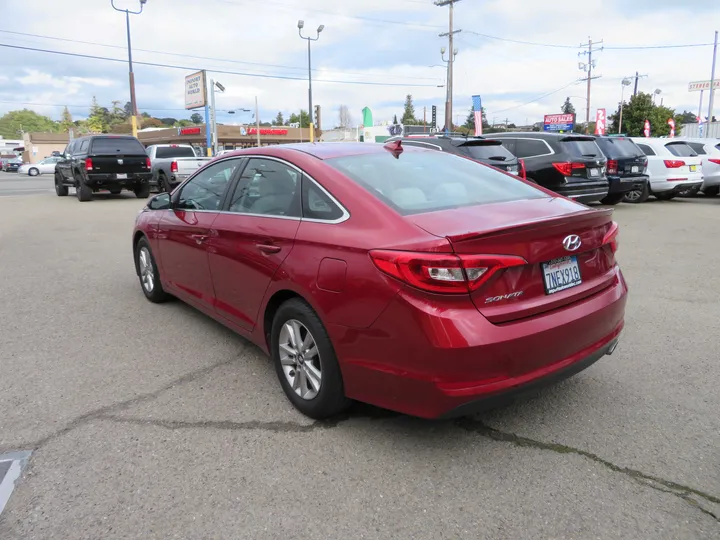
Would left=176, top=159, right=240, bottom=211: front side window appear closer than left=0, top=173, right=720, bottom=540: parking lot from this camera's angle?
Result: No

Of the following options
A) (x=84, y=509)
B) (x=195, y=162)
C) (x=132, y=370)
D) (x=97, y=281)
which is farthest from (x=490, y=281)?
(x=195, y=162)

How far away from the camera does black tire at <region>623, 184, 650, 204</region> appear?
49.0ft

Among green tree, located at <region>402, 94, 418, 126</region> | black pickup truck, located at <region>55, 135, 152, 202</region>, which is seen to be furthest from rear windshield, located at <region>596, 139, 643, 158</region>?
green tree, located at <region>402, 94, 418, 126</region>

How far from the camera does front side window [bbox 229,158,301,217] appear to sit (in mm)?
3507

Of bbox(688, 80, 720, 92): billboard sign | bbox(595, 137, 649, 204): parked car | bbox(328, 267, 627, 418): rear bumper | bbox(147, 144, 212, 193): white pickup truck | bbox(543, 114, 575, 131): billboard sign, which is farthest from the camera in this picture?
bbox(543, 114, 575, 131): billboard sign

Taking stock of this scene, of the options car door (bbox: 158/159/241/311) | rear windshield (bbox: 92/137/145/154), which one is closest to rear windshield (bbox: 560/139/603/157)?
car door (bbox: 158/159/241/311)

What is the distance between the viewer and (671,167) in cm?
1485

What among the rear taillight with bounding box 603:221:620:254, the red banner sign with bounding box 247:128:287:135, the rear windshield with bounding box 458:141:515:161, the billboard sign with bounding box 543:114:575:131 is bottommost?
the rear taillight with bounding box 603:221:620:254

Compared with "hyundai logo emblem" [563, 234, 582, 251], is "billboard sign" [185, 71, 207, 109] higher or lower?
higher

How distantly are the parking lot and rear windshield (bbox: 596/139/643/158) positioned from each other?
9621mm

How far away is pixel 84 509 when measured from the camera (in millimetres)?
2535

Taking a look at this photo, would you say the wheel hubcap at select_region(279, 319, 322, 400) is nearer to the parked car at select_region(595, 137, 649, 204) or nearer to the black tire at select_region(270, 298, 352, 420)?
the black tire at select_region(270, 298, 352, 420)

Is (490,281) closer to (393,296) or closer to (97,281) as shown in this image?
(393,296)

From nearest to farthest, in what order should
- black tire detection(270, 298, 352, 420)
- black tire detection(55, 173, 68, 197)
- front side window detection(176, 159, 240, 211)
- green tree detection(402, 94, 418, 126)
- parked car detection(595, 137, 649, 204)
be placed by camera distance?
black tire detection(270, 298, 352, 420) < front side window detection(176, 159, 240, 211) < parked car detection(595, 137, 649, 204) < black tire detection(55, 173, 68, 197) < green tree detection(402, 94, 418, 126)
